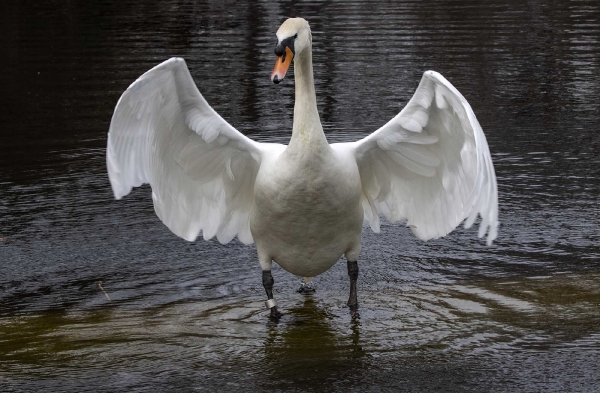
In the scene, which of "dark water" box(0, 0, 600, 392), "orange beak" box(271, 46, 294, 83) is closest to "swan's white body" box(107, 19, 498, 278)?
"orange beak" box(271, 46, 294, 83)

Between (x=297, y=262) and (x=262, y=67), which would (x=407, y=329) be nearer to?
(x=297, y=262)

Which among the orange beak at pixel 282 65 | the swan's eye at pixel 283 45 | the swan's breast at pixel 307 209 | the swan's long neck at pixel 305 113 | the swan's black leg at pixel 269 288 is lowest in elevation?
the swan's black leg at pixel 269 288

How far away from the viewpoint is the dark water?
643 cm

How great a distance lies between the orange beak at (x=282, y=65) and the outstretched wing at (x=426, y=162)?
2.76 ft

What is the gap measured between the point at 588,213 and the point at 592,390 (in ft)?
11.7

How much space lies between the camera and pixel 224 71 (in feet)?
54.6

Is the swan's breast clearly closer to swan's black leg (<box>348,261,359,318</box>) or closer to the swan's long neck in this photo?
the swan's long neck

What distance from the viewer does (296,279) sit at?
8.24m

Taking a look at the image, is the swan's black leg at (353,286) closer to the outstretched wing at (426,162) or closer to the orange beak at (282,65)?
the outstretched wing at (426,162)

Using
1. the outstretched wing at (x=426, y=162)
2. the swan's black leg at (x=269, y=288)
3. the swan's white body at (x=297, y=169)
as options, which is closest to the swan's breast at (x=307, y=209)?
the swan's white body at (x=297, y=169)

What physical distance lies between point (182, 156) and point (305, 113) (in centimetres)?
112

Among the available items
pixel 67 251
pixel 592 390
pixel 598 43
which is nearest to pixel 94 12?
pixel 598 43

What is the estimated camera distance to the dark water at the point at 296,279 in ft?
21.1

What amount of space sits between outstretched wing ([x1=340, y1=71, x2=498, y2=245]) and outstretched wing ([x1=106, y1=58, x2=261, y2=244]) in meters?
0.90
